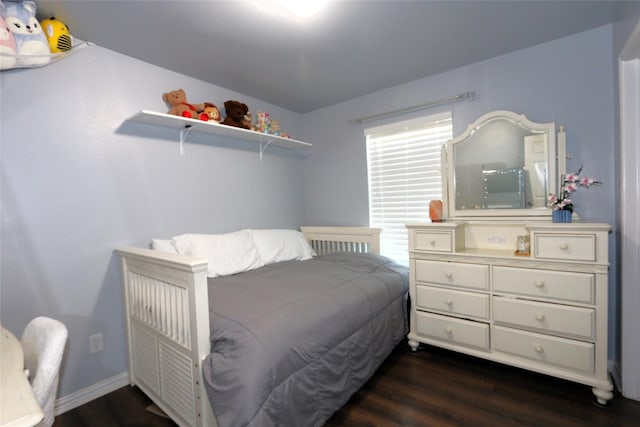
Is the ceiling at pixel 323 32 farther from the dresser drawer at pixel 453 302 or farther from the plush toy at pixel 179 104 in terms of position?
the dresser drawer at pixel 453 302

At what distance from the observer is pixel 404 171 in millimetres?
2611

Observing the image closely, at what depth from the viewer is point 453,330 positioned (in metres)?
1.93

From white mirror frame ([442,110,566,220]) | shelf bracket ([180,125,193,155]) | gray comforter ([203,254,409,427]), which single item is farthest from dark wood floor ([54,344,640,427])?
shelf bracket ([180,125,193,155])

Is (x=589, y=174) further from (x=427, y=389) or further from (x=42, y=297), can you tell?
(x=42, y=297)

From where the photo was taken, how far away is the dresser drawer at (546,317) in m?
1.55

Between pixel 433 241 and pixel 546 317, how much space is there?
0.74 meters

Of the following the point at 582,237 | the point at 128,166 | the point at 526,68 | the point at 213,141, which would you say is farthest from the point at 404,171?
the point at 128,166

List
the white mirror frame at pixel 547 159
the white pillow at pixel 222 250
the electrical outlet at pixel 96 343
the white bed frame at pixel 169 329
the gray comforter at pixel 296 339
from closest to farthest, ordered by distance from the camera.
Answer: the gray comforter at pixel 296 339 → the white bed frame at pixel 169 329 → the electrical outlet at pixel 96 343 → the white mirror frame at pixel 547 159 → the white pillow at pixel 222 250

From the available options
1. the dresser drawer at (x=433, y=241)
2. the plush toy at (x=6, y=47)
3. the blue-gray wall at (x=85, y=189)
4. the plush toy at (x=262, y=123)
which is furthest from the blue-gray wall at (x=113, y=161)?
the dresser drawer at (x=433, y=241)

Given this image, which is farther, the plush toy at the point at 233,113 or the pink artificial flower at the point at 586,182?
the plush toy at the point at 233,113

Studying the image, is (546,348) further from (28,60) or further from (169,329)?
(28,60)

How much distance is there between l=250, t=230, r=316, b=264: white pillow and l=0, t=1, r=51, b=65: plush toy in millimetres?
1676

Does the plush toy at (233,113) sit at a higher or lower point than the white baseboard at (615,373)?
higher

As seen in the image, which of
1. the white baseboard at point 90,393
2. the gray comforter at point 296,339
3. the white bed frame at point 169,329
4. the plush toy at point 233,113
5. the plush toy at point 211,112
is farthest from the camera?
the plush toy at point 233,113
